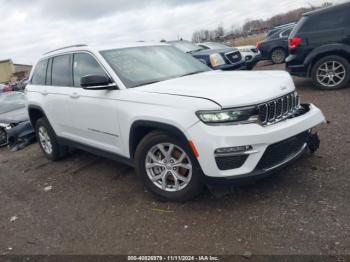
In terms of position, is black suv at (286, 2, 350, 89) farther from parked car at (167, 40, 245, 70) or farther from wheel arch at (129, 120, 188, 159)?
wheel arch at (129, 120, 188, 159)

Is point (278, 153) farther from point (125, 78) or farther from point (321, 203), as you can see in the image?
point (125, 78)

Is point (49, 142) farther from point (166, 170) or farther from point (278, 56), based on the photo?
point (278, 56)

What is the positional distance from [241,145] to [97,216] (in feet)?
6.13

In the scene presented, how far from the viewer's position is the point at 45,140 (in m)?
6.15

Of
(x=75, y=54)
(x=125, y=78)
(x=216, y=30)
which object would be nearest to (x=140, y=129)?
(x=125, y=78)

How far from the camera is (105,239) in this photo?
3344 mm

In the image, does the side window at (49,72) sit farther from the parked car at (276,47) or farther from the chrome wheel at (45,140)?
the parked car at (276,47)

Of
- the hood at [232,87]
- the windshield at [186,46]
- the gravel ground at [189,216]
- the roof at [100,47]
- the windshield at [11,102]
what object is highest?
the roof at [100,47]

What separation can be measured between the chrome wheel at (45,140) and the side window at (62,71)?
1116 mm

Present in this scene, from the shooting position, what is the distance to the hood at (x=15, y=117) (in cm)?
836

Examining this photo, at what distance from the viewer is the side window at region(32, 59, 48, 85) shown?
571cm

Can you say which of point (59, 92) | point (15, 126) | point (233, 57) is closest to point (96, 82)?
point (59, 92)

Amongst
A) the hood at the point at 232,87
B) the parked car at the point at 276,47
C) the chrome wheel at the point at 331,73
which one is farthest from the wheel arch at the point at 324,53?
the parked car at the point at 276,47

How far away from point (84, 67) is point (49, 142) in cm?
205
